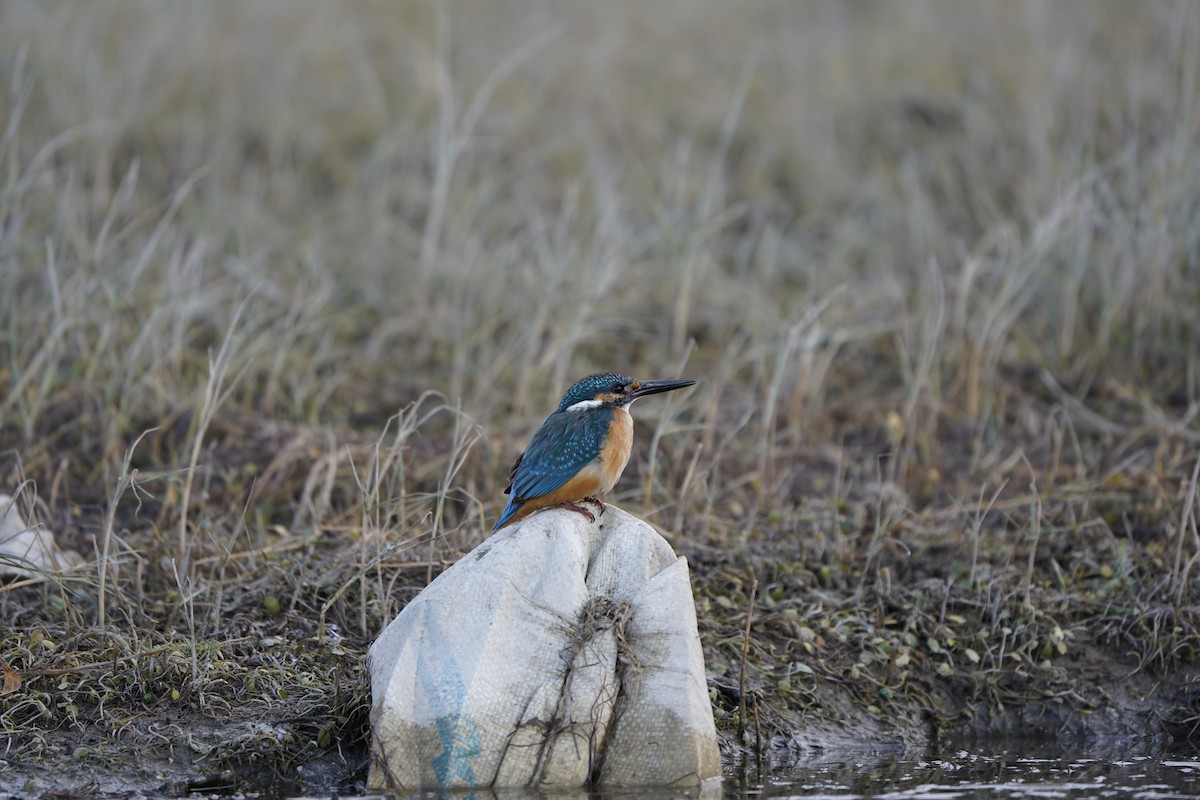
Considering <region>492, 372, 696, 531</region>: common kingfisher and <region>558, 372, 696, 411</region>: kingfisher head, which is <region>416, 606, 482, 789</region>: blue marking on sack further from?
<region>558, 372, 696, 411</region>: kingfisher head

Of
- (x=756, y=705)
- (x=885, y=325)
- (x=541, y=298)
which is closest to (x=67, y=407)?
(x=541, y=298)

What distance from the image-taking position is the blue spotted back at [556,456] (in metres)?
3.74

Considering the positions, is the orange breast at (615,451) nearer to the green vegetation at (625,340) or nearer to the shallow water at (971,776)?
the green vegetation at (625,340)

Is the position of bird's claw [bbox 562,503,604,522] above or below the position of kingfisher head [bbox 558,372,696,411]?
below

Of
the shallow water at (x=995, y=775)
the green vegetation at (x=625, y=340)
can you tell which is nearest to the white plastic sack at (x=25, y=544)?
the green vegetation at (x=625, y=340)

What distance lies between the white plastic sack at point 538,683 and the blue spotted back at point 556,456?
0.28 meters

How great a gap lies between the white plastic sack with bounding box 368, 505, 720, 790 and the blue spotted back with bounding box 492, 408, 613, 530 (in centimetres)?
28

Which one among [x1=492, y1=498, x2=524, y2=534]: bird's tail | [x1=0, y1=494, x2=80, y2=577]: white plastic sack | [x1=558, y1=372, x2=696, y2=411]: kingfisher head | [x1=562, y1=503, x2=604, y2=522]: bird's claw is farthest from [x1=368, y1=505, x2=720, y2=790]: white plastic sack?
[x1=0, y1=494, x2=80, y2=577]: white plastic sack

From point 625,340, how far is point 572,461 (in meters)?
2.71

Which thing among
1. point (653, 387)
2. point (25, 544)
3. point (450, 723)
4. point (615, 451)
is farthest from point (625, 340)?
point (450, 723)

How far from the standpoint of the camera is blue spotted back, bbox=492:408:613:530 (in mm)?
3736

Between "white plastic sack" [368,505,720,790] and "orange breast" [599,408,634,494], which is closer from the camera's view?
"white plastic sack" [368,505,720,790]

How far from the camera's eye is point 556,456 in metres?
3.75

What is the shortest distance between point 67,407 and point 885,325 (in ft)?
11.4
